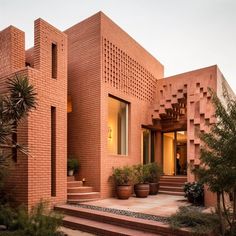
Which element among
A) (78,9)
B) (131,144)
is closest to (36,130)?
(131,144)

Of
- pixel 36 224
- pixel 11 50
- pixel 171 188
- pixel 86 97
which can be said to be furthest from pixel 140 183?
pixel 11 50

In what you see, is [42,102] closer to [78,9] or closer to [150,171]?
[150,171]

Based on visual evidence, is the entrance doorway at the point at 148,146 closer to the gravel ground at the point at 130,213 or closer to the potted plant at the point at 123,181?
the potted plant at the point at 123,181

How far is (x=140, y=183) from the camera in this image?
10.6 meters

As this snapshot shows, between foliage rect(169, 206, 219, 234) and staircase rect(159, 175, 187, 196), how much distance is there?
17.7ft

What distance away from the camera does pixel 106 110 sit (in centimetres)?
1051

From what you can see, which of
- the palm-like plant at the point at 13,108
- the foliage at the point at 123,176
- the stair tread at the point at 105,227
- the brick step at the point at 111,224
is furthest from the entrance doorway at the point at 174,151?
the palm-like plant at the point at 13,108

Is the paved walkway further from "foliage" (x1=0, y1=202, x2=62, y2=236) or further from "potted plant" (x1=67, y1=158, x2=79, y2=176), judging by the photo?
"foliage" (x1=0, y1=202, x2=62, y2=236)

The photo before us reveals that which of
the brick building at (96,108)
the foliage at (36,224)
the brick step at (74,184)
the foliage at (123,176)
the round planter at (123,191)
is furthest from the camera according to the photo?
the foliage at (123,176)

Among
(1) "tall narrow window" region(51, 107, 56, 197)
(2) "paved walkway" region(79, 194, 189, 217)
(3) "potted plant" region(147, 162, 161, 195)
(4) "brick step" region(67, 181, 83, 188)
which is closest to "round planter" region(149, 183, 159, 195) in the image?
(3) "potted plant" region(147, 162, 161, 195)

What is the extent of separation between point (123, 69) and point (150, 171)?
446 cm

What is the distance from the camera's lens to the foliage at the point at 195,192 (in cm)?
894

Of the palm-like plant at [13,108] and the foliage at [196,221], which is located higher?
the palm-like plant at [13,108]

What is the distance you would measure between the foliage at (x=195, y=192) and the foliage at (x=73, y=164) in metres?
4.12
